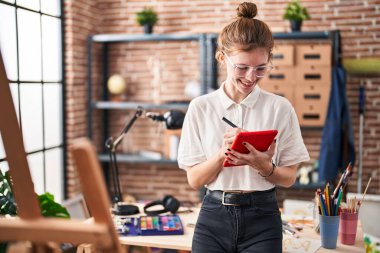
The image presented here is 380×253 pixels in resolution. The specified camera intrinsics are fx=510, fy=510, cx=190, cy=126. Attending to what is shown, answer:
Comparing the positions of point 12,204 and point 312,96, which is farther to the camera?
point 312,96

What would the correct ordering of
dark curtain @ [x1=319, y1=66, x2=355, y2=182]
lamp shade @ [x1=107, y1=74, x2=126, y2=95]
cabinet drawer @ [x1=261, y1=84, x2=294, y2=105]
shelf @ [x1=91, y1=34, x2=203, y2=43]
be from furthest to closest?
lamp shade @ [x1=107, y1=74, x2=126, y2=95] < shelf @ [x1=91, y1=34, x2=203, y2=43] < cabinet drawer @ [x1=261, y1=84, x2=294, y2=105] < dark curtain @ [x1=319, y1=66, x2=355, y2=182]

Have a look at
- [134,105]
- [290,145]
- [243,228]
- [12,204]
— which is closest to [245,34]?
[290,145]

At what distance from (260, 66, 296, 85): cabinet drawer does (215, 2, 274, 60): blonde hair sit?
2677 millimetres

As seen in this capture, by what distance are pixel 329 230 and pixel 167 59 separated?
129 inches

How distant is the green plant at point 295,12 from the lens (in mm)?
4391

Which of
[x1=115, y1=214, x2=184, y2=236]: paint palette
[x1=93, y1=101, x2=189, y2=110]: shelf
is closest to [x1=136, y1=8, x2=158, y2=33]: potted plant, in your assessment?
[x1=93, y1=101, x2=189, y2=110]: shelf

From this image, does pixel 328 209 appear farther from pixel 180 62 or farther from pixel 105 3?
pixel 105 3

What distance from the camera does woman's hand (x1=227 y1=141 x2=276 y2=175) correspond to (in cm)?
170

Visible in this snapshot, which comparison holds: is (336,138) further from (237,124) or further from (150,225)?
(237,124)

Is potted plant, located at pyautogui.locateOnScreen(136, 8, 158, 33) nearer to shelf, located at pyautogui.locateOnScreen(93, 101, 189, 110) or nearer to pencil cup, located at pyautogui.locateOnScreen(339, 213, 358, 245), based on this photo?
shelf, located at pyautogui.locateOnScreen(93, 101, 189, 110)

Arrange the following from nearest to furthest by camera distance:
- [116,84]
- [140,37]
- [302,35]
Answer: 1. [302,35]
2. [140,37]
3. [116,84]

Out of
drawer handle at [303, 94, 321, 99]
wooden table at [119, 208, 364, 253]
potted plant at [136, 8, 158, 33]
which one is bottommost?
wooden table at [119, 208, 364, 253]

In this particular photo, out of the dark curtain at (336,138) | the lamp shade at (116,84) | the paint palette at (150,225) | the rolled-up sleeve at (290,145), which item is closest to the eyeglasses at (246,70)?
the rolled-up sleeve at (290,145)

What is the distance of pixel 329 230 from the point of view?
2.04 m
